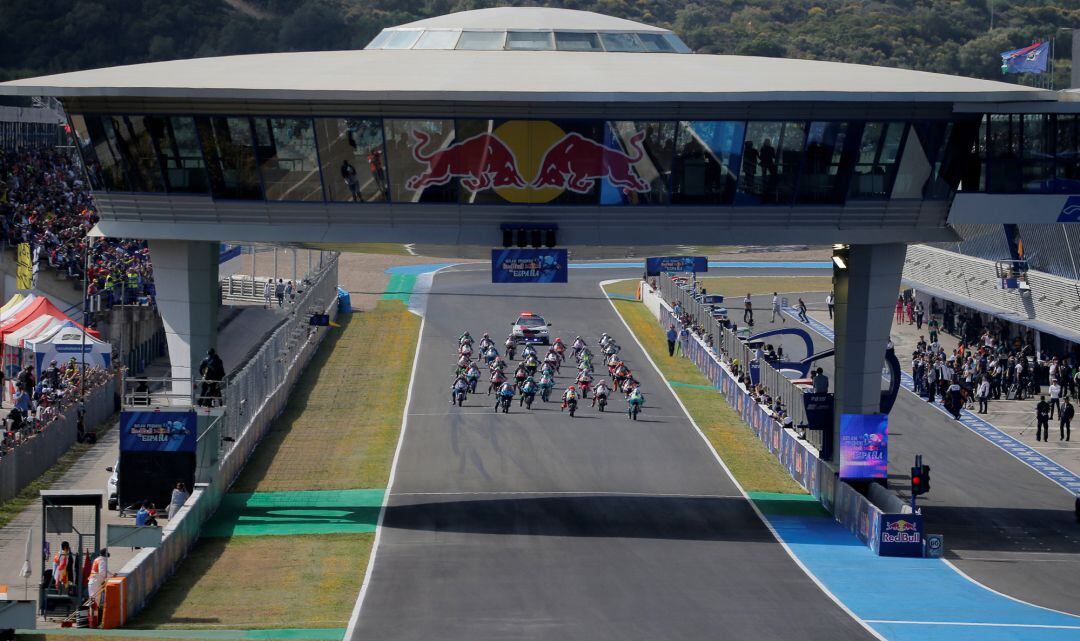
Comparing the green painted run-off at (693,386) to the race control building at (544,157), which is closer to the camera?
the race control building at (544,157)

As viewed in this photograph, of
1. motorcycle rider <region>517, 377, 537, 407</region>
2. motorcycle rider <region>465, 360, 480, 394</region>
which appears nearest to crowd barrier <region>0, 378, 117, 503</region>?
motorcycle rider <region>465, 360, 480, 394</region>

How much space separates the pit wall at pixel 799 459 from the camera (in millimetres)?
40500

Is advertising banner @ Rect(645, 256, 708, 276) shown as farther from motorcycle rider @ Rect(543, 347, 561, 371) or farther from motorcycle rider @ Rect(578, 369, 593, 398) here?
motorcycle rider @ Rect(578, 369, 593, 398)

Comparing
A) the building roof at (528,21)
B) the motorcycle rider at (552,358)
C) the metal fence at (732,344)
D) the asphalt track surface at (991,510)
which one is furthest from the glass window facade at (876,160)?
the motorcycle rider at (552,358)

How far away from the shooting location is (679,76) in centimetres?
4106

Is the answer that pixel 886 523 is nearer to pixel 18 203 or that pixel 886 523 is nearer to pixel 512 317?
pixel 512 317

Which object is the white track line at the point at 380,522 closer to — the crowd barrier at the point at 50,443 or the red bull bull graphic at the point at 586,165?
the crowd barrier at the point at 50,443

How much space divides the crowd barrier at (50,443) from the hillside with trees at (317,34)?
279 ft

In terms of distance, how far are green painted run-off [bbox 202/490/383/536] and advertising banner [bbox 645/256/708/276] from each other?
27.7m

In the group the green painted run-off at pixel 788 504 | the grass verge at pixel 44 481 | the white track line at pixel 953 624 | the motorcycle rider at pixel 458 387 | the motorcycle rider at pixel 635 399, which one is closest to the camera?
the white track line at pixel 953 624

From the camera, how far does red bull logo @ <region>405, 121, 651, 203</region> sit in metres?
39.5

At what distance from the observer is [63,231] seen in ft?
246

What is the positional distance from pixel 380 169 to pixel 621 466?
1423 centimetres

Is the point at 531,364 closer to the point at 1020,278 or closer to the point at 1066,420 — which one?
the point at 1066,420
